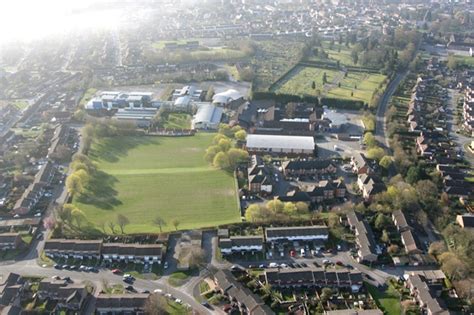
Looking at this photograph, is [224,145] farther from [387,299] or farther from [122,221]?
[387,299]

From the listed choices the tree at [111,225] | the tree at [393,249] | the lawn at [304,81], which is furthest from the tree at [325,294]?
the lawn at [304,81]

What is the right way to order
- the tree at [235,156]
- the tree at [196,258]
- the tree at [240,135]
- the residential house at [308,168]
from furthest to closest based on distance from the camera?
the tree at [240,135]
the tree at [235,156]
the residential house at [308,168]
the tree at [196,258]

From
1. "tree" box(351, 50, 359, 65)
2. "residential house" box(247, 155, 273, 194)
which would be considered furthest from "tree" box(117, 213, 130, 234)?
"tree" box(351, 50, 359, 65)

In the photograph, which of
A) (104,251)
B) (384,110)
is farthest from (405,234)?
(384,110)

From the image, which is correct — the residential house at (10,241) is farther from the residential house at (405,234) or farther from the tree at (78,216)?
the residential house at (405,234)

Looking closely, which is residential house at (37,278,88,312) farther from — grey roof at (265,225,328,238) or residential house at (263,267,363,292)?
grey roof at (265,225,328,238)

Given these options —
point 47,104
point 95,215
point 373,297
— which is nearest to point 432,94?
point 373,297
